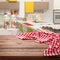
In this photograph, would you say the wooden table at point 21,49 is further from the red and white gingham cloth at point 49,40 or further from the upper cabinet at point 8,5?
the upper cabinet at point 8,5

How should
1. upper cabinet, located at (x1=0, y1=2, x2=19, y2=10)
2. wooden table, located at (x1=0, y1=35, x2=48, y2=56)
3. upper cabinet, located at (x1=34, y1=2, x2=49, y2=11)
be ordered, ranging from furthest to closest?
upper cabinet, located at (x1=34, y1=2, x2=49, y2=11), upper cabinet, located at (x1=0, y1=2, x2=19, y2=10), wooden table, located at (x1=0, y1=35, x2=48, y2=56)

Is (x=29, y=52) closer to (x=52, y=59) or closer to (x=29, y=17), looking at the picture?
(x=52, y=59)

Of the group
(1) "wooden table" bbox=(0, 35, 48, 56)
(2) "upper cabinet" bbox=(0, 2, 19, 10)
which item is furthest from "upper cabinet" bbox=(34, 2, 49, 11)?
(1) "wooden table" bbox=(0, 35, 48, 56)

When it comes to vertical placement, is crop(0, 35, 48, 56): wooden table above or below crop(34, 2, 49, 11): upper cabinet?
below

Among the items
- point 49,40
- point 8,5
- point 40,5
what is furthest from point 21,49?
point 40,5

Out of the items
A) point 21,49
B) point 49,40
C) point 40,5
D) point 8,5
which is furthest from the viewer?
point 40,5

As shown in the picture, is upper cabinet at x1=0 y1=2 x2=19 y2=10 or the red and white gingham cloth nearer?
the red and white gingham cloth

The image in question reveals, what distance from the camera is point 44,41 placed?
112cm

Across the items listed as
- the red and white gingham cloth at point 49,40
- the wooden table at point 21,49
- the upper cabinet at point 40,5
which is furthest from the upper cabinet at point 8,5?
the wooden table at point 21,49

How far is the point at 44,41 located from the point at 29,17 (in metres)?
2.25

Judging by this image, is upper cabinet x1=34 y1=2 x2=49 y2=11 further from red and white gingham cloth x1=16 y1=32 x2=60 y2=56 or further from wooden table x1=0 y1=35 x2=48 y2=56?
wooden table x1=0 y1=35 x2=48 y2=56

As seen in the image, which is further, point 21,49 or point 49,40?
point 49,40

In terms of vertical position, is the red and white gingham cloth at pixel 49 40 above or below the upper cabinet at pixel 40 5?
below

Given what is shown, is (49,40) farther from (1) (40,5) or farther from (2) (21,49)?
(1) (40,5)
